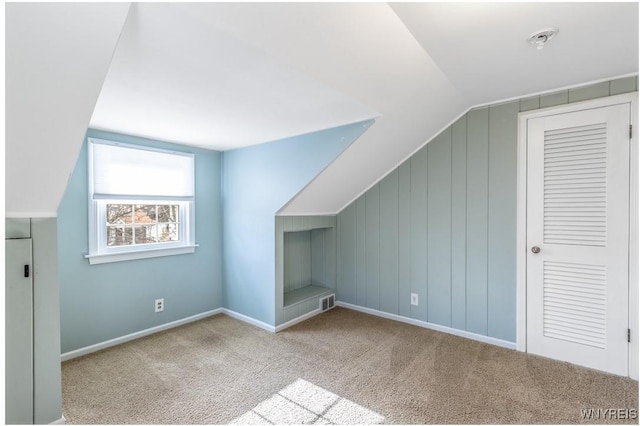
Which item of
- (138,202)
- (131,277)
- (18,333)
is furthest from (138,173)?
(18,333)

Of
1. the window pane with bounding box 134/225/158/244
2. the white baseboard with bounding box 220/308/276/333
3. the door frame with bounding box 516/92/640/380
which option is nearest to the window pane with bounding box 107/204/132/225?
the window pane with bounding box 134/225/158/244

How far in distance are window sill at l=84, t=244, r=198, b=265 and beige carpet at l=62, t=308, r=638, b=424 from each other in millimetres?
770

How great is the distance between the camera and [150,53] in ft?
4.50

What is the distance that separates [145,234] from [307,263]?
192 centimetres

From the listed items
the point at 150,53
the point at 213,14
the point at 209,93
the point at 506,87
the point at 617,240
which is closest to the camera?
the point at 213,14

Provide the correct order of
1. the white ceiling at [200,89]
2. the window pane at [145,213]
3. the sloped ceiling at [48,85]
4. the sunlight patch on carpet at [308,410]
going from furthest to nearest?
the window pane at [145,213]
the sunlight patch on carpet at [308,410]
the white ceiling at [200,89]
the sloped ceiling at [48,85]

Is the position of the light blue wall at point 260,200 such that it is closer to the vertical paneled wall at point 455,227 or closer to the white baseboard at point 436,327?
the vertical paneled wall at point 455,227

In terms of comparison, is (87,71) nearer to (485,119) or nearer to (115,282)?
(115,282)

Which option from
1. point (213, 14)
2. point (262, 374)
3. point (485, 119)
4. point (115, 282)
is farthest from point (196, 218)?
point (485, 119)

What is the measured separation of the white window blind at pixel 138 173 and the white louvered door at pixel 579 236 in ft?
10.6

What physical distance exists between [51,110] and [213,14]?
0.78 metres

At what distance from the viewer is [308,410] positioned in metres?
1.86

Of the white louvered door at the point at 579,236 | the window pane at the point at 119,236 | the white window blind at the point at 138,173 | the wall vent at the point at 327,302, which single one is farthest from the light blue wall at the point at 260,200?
the white louvered door at the point at 579,236

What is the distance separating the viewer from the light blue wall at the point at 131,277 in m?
2.50
